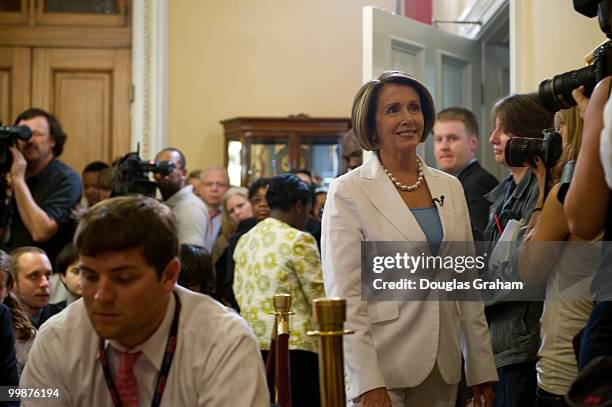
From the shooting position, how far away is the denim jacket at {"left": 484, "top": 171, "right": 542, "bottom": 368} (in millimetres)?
2588

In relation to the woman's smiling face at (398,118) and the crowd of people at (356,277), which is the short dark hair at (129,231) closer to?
the crowd of people at (356,277)

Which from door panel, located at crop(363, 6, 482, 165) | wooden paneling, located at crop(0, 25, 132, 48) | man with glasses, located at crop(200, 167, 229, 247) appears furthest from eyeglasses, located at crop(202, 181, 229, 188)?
wooden paneling, located at crop(0, 25, 132, 48)

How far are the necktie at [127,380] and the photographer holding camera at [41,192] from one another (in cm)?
252

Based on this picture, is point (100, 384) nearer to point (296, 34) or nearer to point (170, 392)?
point (170, 392)

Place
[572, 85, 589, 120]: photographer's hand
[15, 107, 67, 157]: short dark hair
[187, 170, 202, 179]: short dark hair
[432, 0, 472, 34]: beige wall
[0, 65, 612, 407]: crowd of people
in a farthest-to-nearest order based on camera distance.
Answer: [187, 170, 202, 179]: short dark hair
[432, 0, 472, 34]: beige wall
[15, 107, 67, 157]: short dark hair
[572, 85, 589, 120]: photographer's hand
[0, 65, 612, 407]: crowd of people

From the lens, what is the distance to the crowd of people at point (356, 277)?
1.77 m

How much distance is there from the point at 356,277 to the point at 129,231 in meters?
0.86

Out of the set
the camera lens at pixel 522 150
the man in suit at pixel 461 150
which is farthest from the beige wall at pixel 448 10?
the camera lens at pixel 522 150

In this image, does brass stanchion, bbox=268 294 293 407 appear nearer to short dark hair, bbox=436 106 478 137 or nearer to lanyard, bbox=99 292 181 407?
lanyard, bbox=99 292 181 407

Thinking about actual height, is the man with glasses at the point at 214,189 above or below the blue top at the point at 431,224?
above

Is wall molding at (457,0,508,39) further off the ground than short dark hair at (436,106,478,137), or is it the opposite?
wall molding at (457,0,508,39)

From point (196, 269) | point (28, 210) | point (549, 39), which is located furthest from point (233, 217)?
point (549, 39)

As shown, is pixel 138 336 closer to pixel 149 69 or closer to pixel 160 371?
pixel 160 371

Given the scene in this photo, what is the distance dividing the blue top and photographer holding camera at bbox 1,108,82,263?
217 centimetres
